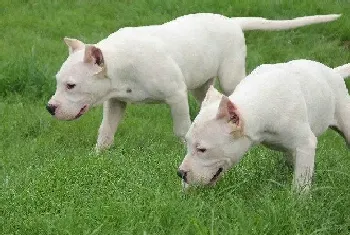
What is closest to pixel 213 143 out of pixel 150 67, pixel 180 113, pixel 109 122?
pixel 150 67

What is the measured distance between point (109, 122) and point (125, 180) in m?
2.07

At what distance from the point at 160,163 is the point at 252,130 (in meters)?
1.12

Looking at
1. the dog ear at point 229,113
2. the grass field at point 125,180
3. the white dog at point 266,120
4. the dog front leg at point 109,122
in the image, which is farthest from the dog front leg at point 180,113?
the dog ear at point 229,113

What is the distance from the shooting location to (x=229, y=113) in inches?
214

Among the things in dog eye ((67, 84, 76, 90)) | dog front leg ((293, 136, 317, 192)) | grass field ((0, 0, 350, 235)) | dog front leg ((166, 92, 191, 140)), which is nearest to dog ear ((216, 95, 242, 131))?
grass field ((0, 0, 350, 235))

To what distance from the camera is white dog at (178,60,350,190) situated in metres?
5.47

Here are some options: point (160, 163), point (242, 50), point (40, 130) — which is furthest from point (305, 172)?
point (40, 130)

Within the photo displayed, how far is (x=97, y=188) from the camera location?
5746mm

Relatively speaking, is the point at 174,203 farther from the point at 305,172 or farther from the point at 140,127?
the point at 140,127

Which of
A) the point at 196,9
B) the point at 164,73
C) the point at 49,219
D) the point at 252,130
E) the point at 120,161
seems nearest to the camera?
the point at 49,219

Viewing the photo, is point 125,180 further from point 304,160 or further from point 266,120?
point 304,160

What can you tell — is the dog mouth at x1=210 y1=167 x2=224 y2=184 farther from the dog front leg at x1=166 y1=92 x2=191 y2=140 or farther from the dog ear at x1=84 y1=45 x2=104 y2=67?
the dog front leg at x1=166 y1=92 x2=191 y2=140

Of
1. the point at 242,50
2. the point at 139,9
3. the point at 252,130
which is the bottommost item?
the point at 139,9

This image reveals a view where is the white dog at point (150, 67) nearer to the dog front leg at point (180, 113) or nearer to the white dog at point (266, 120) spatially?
the dog front leg at point (180, 113)
